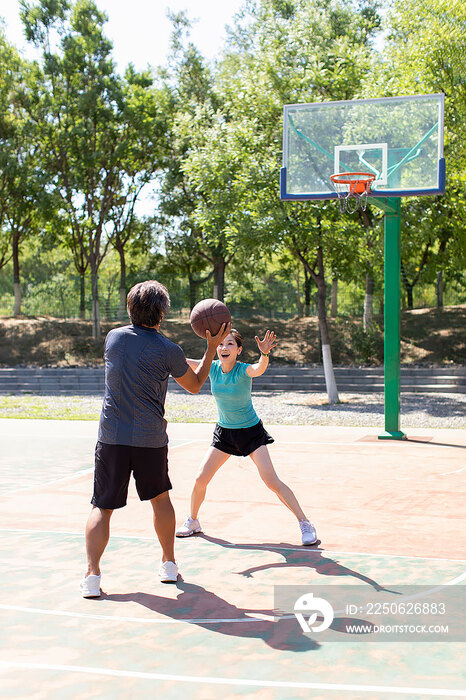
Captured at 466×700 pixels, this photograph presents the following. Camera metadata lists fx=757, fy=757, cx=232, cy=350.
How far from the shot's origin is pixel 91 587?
15.3 ft

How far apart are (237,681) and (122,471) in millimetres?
1628

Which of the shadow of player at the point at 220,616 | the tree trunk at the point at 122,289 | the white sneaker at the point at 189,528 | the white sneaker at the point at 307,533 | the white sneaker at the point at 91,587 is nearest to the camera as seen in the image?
the shadow of player at the point at 220,616

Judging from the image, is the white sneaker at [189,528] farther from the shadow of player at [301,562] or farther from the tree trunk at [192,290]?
the tree trunk at [192,290]

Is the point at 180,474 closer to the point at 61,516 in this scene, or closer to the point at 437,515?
the point at 61,516

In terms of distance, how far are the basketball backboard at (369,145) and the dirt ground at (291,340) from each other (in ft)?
35.9

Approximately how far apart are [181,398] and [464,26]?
1148cm

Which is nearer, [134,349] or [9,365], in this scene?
[134,349]

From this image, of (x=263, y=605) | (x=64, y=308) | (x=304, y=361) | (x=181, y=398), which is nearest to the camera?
(x=263, y=605)

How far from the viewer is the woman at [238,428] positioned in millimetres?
5922

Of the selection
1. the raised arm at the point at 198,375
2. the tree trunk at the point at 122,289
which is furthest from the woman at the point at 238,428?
the tree trunk at the point at 122,289

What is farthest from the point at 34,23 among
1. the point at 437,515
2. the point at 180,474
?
the point at 437,515

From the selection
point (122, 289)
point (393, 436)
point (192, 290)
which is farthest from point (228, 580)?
point (192, 290)

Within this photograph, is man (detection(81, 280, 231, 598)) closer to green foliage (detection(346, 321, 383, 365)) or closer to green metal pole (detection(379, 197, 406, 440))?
green metal pole (detection(379, 197, 406, 440))

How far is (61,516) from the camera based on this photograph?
7.09 metres
